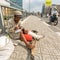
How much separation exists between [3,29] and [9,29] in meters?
0.45

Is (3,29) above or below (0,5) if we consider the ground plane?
below

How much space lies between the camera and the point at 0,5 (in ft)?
17.5

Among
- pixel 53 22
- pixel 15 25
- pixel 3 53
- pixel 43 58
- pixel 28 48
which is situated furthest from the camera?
pixel 53 22

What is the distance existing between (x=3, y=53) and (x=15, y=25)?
6.13 ft

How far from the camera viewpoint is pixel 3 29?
5773 millimetres

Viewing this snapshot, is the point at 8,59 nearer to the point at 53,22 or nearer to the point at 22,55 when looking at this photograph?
the point at 22,55

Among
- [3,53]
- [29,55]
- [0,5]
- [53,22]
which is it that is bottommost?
[53,22]

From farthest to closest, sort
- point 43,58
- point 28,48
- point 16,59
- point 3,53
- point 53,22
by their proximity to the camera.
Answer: point 53,22, point 28,48, point 43,58, point 16,59, point 3,53

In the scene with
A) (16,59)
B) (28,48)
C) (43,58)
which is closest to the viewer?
(16,59)

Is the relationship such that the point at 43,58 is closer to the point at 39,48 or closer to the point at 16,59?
the point at 16,59

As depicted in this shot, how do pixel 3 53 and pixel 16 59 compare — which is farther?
pixel 16 59

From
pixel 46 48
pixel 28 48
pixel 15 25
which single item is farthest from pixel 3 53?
pixel 46 48

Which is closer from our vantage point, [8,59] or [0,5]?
[8,59]

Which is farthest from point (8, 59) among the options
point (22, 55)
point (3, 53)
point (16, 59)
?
point (22, 55)
